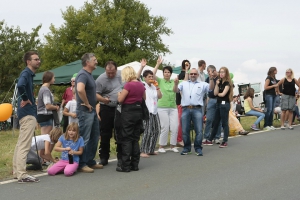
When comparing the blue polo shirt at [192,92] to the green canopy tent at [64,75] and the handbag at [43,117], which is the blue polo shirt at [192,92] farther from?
the green canopy tent at [64,75]

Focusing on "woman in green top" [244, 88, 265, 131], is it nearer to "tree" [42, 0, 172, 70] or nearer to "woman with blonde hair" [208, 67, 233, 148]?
"woman with blonde hair" [208, 67, 233, 148]

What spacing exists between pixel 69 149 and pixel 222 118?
4.45 metres

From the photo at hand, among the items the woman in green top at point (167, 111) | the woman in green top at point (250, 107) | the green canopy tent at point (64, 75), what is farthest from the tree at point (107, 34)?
the woman in green top at point (167, 111)

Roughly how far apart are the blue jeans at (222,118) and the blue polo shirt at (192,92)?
128 centimetres

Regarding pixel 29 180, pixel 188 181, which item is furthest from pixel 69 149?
pixel 188 181

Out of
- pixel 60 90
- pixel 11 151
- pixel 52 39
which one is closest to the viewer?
pixel 11 151

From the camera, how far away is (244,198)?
599cm

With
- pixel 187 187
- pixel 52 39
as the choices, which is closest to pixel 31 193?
pixel 187 187

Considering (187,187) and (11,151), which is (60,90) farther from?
(187,187)

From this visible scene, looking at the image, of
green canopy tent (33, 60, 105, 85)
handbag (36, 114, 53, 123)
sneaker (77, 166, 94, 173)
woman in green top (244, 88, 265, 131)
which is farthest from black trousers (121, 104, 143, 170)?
green canopy tent (33, 60, 105, 85)

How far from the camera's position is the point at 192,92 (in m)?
9.75

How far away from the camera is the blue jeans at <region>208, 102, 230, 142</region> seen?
35.5 ft

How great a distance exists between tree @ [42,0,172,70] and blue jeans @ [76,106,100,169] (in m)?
36.4

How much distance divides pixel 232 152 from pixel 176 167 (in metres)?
2.14
